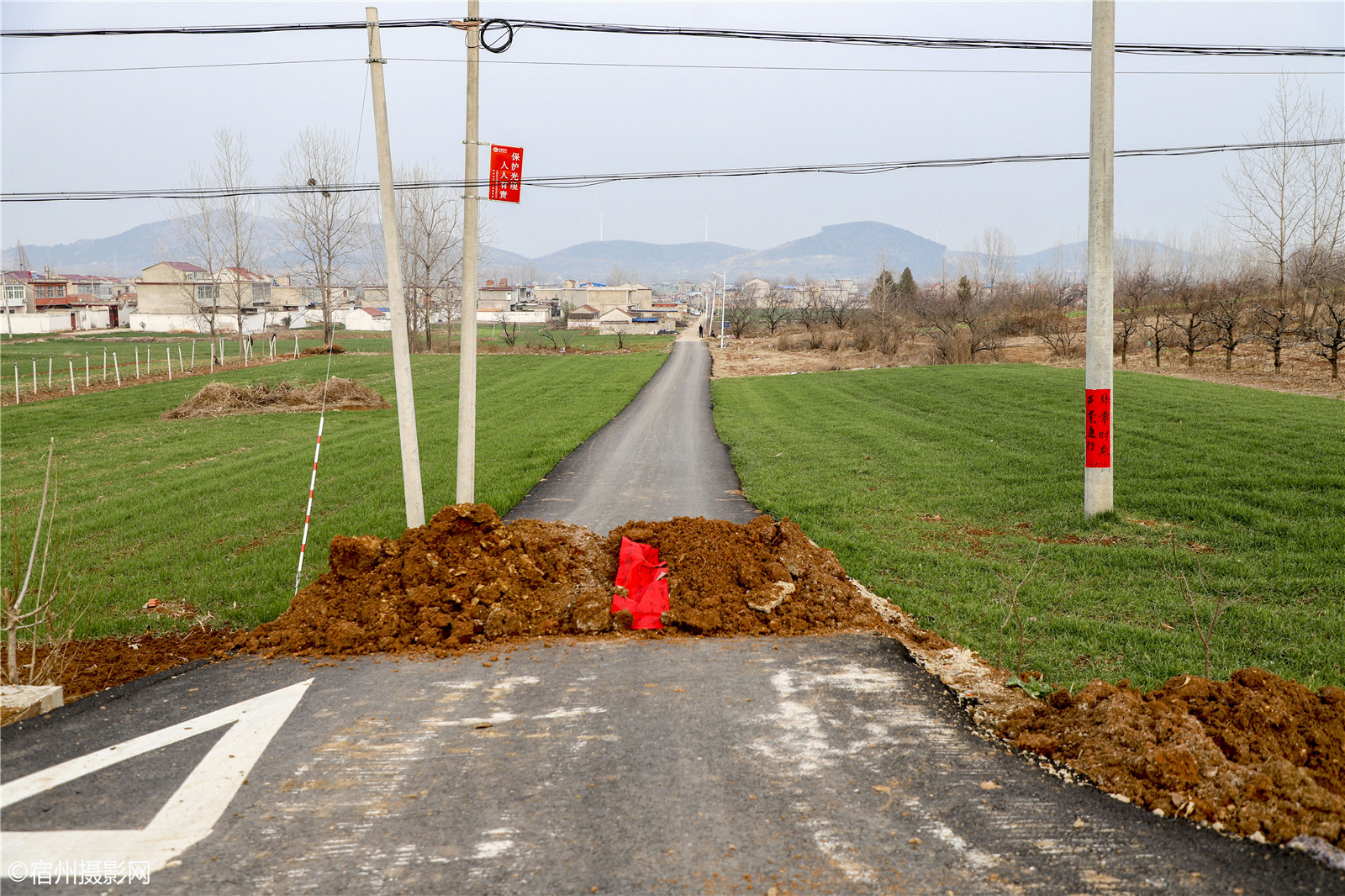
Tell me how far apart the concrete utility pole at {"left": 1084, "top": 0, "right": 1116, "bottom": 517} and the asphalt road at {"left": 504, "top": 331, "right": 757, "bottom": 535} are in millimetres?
4930

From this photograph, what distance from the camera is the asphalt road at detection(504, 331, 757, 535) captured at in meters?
12.3

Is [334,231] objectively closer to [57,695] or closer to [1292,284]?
[57,695]

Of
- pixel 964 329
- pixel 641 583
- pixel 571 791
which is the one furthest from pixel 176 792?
pixel 964 329

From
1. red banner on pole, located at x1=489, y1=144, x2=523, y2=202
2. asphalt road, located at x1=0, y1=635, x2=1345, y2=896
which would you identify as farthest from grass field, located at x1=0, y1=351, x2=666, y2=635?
red banner on pole, located at x1=489, y1=144, x2=523, y2=202

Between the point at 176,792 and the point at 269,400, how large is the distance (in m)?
26.9

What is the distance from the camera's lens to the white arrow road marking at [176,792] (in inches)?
157

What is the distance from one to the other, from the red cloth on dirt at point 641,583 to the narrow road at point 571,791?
0.75m

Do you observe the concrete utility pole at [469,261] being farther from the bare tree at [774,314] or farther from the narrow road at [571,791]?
the bare tree at [774,314]

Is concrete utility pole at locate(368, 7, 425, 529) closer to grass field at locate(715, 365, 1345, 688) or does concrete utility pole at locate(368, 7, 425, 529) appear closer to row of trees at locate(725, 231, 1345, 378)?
grass field at locate(715, 365, 1345, 688)

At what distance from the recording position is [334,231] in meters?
57.3

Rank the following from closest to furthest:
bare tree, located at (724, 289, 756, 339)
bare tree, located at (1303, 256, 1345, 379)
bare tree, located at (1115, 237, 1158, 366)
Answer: bare tree, located at (1303, 256, 1345, 379)
bare tree, located at (1115, 237, 1158, 366)
bare tree, located at (724, 289, 756, 339)

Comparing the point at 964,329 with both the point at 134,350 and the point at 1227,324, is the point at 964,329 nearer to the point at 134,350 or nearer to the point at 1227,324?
the point at 1227,324

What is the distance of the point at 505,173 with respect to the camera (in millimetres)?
10609

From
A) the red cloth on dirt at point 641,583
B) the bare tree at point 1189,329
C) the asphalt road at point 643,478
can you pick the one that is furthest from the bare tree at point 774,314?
the red cloth on dirt at point 641,583
